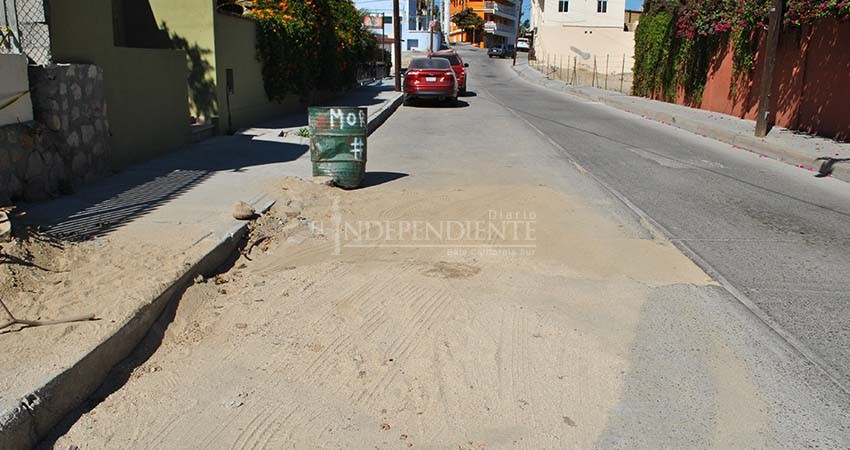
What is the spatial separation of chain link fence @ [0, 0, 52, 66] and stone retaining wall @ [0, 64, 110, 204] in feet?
1.09

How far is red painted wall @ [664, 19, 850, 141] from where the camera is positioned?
15695 mm

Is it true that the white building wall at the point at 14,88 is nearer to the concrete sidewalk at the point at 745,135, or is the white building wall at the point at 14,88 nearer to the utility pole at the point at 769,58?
the concrete sidewalk at the point at 745,135

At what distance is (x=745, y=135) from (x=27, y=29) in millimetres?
14590

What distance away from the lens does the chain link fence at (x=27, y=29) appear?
788 cm

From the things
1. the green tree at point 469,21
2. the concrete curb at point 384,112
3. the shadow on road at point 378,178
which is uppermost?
the green tree at point 469,21

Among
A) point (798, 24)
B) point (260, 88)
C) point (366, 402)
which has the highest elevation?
point (798, 24)

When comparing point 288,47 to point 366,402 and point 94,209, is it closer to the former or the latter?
point 94,209

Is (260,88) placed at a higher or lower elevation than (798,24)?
lower

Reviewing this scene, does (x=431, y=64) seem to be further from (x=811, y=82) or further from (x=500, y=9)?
(x=500, y=9)

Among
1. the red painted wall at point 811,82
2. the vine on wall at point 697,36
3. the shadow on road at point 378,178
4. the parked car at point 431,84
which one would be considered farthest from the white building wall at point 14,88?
the parked car at point 431,84

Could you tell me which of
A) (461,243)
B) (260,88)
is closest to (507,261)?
(461,243)

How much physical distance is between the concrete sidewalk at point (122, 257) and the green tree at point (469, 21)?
352 feet

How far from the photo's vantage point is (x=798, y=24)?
16688 mm

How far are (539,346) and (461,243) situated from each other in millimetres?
2516
